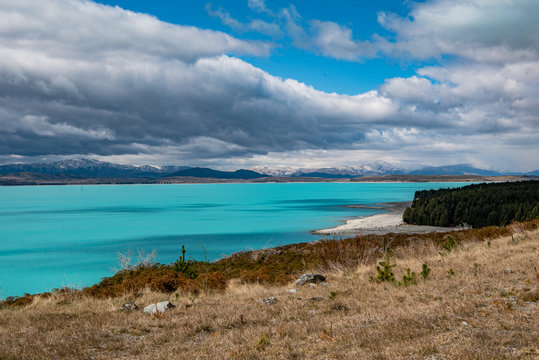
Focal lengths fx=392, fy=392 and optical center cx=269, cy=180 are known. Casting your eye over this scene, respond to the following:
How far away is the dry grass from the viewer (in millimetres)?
7215

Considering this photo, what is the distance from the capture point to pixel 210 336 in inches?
360

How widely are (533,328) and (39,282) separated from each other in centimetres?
4286

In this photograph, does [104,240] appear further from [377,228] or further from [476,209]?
[476,209]

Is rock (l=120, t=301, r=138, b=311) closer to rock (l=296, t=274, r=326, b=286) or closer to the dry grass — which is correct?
the dry grass

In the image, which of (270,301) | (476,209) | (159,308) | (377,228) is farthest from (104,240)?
(476,209)

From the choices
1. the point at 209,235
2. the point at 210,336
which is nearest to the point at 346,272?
the point at 210,336

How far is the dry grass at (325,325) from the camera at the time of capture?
721 cm

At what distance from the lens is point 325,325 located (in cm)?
909

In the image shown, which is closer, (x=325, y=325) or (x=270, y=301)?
(x=325, y=325)

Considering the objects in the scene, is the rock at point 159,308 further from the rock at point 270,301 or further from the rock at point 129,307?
the rock at point 270,301

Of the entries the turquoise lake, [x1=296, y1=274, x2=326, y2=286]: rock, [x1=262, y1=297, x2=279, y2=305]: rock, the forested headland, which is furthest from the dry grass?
the forested headland

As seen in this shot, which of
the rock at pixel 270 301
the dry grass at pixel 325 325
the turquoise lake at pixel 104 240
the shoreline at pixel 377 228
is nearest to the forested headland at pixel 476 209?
the shoreline at pixel 377 228

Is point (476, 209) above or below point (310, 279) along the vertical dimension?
below

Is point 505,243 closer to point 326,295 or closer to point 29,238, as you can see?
point 326,295
